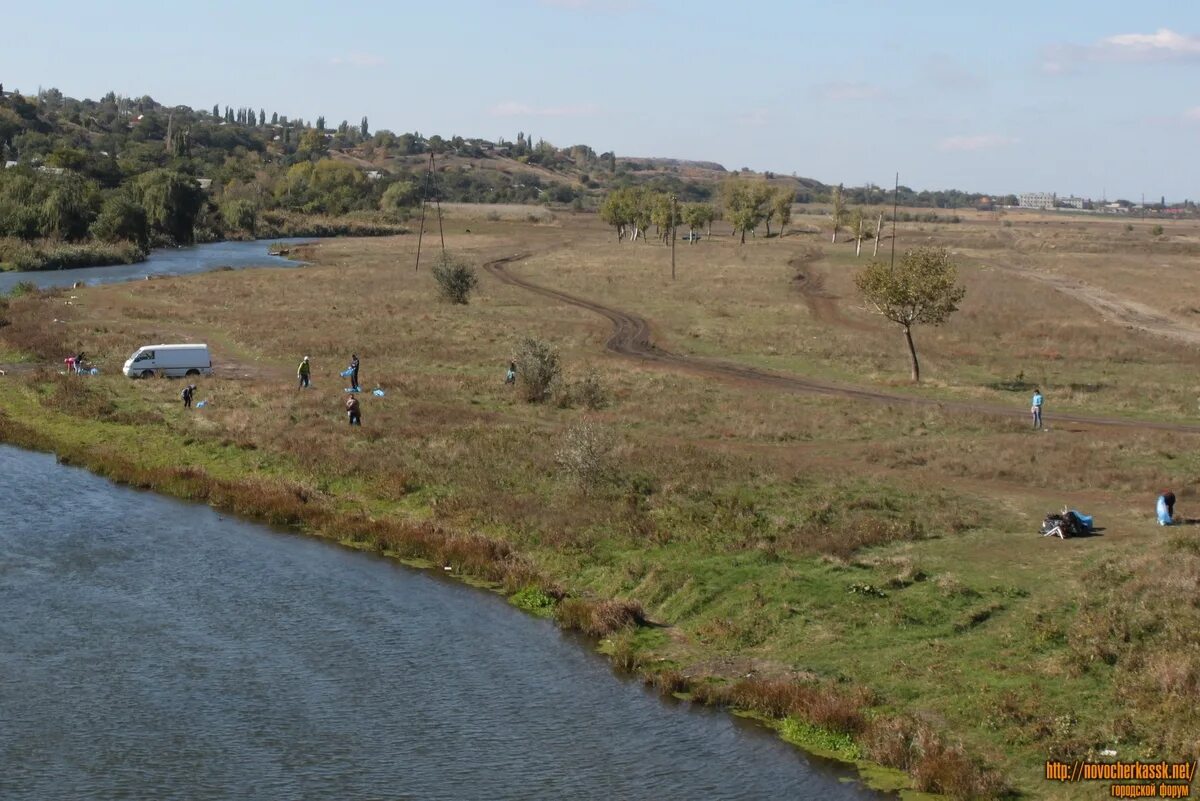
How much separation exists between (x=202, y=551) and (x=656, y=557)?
13.1 metres

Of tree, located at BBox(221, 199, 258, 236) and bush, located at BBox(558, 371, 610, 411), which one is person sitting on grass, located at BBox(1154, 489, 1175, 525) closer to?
bush, located at BBox(558, 371, 610, 411)

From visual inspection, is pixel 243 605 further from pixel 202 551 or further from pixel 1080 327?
pixel 1080 327

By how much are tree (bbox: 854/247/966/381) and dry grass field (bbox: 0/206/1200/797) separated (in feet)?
11.7

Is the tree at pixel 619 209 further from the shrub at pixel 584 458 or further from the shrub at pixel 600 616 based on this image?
the shrub at pixel 600 616

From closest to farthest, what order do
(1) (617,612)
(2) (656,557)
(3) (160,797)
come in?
(3) (160,797)
(1) (617,612)
(2) (656,557)

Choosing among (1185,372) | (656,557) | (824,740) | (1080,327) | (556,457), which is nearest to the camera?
(824,740)

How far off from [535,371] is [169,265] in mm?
88688

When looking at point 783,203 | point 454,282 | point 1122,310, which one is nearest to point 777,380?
point 454,282

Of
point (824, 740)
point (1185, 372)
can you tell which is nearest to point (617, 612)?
point (824, 740)

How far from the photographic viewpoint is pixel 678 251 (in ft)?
527

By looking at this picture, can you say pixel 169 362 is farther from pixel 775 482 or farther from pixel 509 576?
pixel 775 482

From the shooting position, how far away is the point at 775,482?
39812 mm

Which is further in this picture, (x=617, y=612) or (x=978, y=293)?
(x=978, y=293)

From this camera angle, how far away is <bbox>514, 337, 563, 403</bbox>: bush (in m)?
53.8
